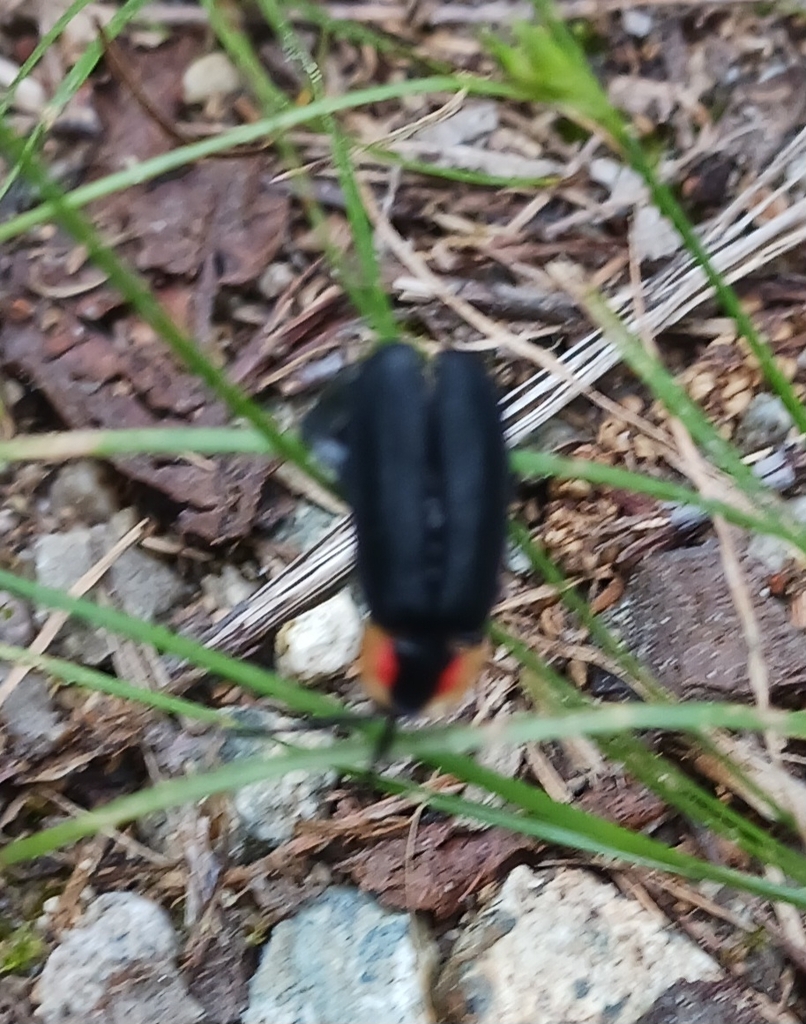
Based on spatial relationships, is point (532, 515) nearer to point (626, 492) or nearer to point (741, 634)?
point (626, 492)

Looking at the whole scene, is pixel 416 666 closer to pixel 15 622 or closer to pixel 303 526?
pixel 303 526

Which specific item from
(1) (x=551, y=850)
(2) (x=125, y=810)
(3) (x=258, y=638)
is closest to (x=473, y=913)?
(1) (x=551, y=850)

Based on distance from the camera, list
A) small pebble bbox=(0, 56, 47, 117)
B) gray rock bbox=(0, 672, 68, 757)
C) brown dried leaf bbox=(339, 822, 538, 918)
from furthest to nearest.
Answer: small pebble bbox=(0, 56, 47, 117), gray rock bbox=(0, 672, 68, 757), brown dried leaf bbox=(339, 822, 538, 918)

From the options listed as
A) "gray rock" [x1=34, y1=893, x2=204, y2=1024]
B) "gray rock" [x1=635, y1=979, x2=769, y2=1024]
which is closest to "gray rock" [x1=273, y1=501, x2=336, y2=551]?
"gray rock" [x1=34, y1=893, x2=204, y2=1024]

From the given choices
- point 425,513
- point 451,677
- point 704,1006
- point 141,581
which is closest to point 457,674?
point 451,677

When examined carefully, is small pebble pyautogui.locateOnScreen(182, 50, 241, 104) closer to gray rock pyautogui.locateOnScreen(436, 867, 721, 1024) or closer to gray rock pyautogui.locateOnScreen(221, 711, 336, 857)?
gray rock pyautogui.locateOnScreen(221, 711, 336, 857)
